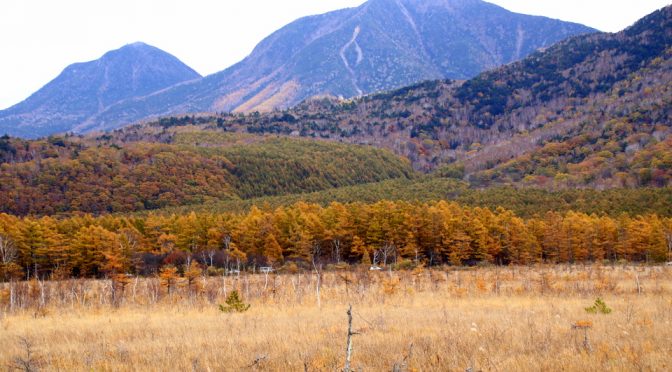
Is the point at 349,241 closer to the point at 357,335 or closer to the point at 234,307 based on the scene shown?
the point at 234,307

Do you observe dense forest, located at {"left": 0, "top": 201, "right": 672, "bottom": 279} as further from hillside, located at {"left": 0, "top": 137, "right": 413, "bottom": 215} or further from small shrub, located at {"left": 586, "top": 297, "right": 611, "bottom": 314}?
hillside, located at {"left": 0, "top": 137, "right": 413, "bottom": 215}

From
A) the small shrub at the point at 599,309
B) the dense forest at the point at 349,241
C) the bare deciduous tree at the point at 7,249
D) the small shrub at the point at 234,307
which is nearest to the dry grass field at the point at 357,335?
the small shrub at the point at 599,309

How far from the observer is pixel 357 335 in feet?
41.9

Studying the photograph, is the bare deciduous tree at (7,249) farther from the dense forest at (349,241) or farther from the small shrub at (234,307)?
the small shrub at (234,307)

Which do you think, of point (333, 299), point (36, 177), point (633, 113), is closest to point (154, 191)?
point (36, 177)

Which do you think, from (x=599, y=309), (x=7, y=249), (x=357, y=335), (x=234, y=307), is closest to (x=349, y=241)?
(x=7, y=249)

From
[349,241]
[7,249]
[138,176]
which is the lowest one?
[349,241]

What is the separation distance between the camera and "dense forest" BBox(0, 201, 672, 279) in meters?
57.8

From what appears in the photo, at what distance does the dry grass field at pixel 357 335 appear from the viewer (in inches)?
383

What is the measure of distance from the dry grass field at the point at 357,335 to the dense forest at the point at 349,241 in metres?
36.1

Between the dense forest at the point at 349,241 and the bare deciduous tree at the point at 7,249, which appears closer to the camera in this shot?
the bare deciduous tree at the point at 7,249

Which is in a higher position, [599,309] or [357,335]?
[357,335]

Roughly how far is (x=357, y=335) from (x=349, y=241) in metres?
52.1

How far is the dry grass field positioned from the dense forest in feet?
118
